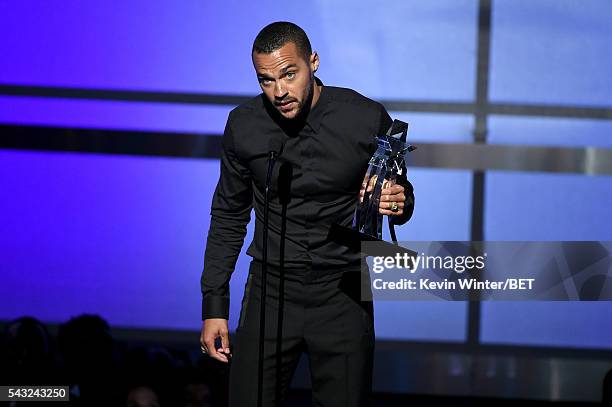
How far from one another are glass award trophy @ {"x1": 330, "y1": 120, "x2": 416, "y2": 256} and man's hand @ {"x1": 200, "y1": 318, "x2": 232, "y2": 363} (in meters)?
0.43

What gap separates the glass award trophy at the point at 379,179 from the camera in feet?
7.18

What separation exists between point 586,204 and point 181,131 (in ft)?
6.03

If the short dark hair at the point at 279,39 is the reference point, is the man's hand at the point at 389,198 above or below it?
below

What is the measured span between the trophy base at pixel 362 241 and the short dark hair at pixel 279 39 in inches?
15.8

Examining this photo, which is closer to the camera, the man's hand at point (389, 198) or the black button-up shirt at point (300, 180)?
the man's hand at point (389, 198)

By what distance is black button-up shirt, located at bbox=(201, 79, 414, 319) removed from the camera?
235 centimetres

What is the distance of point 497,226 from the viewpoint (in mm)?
4496

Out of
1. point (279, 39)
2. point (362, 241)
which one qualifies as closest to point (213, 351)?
point (362, 241)

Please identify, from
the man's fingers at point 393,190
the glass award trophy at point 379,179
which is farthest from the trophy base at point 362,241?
the man's fingers at point 393,190

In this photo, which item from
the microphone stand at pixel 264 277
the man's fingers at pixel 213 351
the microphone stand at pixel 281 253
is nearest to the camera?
the microphone stand at pixel 264 277

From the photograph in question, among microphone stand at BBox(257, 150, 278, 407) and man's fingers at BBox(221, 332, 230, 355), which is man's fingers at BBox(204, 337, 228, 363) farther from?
microphone stand at BBox(257, 150, 278, 407)

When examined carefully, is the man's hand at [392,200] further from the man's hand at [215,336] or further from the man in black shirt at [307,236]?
the man's hand at [215,336]

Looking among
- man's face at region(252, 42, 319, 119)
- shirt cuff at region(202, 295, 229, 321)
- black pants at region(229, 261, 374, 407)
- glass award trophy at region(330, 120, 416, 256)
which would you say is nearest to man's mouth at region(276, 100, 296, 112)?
man's face at region(252, 42, 319, 119)

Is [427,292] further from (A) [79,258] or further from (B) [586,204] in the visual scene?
(A) [79,258]
